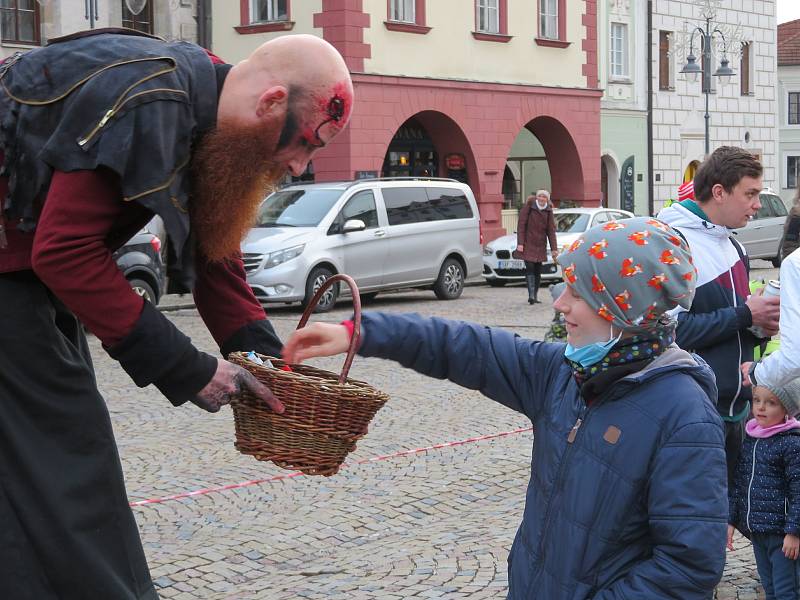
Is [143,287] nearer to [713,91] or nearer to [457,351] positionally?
[457,351]

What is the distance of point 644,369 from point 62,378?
140 centimetres

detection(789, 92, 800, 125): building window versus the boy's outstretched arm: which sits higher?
detection(789, 92, 800, 125): building window

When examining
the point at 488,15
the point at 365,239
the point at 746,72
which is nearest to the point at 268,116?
the point at 365,239

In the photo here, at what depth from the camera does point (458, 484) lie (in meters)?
7.46

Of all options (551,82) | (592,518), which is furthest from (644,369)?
(551,82)

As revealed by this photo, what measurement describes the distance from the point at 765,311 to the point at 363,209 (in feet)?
47.0

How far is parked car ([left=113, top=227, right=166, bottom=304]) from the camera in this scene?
15289mm

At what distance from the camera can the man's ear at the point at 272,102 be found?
3.23 metres

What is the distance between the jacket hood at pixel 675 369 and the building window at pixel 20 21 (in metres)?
21.5

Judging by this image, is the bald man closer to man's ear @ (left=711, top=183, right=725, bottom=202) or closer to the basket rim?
the basket rim

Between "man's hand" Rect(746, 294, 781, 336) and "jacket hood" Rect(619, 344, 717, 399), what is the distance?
210 cm

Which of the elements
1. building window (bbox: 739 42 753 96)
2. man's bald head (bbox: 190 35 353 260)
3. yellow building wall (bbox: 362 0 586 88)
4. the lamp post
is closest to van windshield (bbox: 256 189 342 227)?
yellow building wall (bbox: 362 0 586 88)

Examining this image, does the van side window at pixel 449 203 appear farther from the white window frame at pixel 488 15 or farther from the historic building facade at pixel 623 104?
the historic building facade at pixel 623 104

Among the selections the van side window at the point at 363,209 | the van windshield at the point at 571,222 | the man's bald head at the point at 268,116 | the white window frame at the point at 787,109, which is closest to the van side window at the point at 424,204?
the van side window at the point at 363,209
